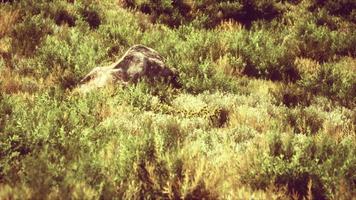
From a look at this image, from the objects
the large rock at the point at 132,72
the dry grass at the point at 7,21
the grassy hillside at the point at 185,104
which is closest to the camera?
the grassy hillside at the point at 185,104

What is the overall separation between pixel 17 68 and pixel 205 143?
359 centimetres

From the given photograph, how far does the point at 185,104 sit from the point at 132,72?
1.10m

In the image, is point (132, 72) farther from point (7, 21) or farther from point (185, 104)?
point (7, 21)

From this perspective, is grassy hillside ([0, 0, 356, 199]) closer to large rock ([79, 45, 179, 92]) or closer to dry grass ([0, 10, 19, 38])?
dry grass ([0, 10, 19, 38])

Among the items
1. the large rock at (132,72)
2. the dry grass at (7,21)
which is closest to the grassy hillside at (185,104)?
the dry grass at (7,21)

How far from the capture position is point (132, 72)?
6.64 meters

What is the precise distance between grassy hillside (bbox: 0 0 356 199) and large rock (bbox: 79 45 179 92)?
25cm

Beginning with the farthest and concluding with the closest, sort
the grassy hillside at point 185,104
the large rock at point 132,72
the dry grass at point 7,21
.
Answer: the dry grass at point 7,21, the large rock at point 132,72, the grassy hillside at point 185,104

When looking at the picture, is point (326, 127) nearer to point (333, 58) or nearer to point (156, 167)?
point (156, 167)

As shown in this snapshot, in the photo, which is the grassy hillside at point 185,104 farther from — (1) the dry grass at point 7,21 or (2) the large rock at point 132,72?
(2) the large rock at point 132,72

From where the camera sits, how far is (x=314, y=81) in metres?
6.96

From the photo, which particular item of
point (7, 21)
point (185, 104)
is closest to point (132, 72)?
point (185, 104)

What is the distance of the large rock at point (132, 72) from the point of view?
6473mm

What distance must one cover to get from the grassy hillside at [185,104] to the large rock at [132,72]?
0.25 metres
